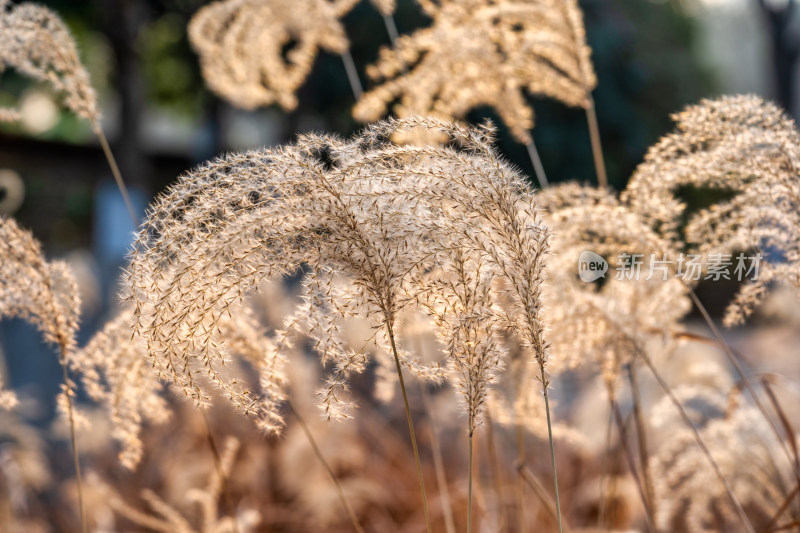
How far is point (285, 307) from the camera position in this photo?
3.54 m

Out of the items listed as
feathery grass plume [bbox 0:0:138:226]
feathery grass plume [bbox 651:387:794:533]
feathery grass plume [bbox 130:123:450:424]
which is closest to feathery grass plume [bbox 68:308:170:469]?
feathery grass plume [bbox 0:0:138:226]

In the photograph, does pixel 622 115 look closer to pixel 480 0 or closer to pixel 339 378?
pixel 480 0

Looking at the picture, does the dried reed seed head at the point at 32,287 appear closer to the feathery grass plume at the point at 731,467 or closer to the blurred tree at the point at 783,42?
the feathery grass plume at the point at 731,467

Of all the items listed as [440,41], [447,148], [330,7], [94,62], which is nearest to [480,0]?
[440,41]

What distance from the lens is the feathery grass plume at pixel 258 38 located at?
2.29 metres

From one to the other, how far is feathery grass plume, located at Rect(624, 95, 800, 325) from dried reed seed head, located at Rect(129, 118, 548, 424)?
1.92ft

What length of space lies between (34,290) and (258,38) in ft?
4.55

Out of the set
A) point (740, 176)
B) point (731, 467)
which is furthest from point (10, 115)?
point (731, 467)

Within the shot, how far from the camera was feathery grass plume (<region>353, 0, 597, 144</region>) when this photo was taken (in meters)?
1.98

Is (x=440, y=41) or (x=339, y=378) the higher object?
(x=440, y=41)

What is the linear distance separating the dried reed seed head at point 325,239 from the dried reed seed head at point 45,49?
901 millimetres

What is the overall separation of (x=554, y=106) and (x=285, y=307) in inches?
292

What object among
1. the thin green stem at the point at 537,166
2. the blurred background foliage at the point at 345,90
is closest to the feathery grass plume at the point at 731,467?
the thin green stem at the point at 537,166

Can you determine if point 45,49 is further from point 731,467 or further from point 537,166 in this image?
point 731,467
